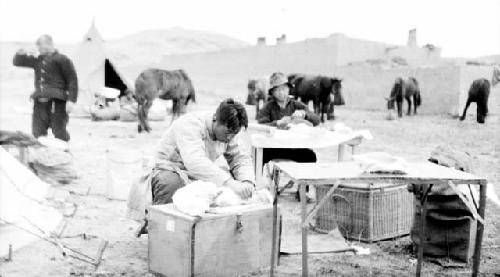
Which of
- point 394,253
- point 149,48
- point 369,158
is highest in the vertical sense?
point 149,48

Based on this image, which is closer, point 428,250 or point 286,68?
point 428,250

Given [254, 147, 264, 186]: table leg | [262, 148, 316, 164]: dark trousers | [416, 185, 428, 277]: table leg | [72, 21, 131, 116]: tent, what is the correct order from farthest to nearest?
[72, 21, 131, 116]: tent
[262, 148, 316, 164]: dark trousers
[254, 147, 264, 186]: table leg
[416, 185, 428, 277]: table leg

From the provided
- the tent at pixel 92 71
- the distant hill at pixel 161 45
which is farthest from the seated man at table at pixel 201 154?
the distant hill at pixel 161 45

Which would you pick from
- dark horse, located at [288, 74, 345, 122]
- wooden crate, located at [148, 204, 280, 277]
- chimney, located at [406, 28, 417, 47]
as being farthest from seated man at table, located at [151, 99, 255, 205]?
chimney, located at [406, 28, 417, 47]

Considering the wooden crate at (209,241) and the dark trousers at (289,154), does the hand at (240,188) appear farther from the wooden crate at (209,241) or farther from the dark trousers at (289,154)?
the dark trousers at (289,154)

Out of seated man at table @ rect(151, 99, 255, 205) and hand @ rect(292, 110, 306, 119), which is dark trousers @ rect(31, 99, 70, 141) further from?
seated man at table @ rect(151, 99, 255, 205)

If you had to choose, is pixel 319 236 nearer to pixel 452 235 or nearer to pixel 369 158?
pixel 452 235

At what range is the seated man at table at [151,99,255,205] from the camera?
12.4 feet

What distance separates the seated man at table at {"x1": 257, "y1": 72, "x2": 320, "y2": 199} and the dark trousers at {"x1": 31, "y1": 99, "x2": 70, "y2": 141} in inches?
113

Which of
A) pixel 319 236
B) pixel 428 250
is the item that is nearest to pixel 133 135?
pixel 319 236

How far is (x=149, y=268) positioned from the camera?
146 inches

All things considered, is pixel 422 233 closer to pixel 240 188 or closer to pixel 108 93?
pixel 240 188

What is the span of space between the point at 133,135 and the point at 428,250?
8.48 m

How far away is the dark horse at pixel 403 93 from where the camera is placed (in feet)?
61.4
